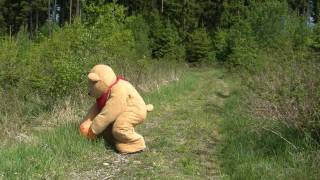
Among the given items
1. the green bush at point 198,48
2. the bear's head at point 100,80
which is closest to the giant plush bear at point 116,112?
the bear's head at point 100,80

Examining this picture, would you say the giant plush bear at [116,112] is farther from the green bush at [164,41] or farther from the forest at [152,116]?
the green bush at [164,41]

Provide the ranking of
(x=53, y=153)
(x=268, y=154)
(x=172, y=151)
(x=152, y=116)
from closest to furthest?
(x=53, y=153) < (x=268, y=154) < (x=172, y=151) < (x=152, y=116)

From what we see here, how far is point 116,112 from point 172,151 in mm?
1070

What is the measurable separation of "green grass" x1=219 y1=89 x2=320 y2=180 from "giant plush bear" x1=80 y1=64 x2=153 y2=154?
4.58 ft

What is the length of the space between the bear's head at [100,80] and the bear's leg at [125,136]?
1.98 feet

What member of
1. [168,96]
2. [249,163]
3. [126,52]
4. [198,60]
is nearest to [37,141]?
[249,163]

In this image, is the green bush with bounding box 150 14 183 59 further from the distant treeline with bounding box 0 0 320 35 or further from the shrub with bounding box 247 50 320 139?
the shrub with bounding box 247 50 320 139

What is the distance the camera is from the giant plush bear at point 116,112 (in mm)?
7949

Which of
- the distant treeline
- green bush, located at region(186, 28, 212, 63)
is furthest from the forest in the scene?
the distant treeline

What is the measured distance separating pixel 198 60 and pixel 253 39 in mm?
18333

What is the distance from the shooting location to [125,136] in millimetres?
7871

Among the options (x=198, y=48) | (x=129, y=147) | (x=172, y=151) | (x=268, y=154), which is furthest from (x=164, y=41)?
(x=268, y=154)

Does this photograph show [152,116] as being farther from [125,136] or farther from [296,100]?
[296,100]

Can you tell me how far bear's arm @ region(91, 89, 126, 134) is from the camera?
801cm
